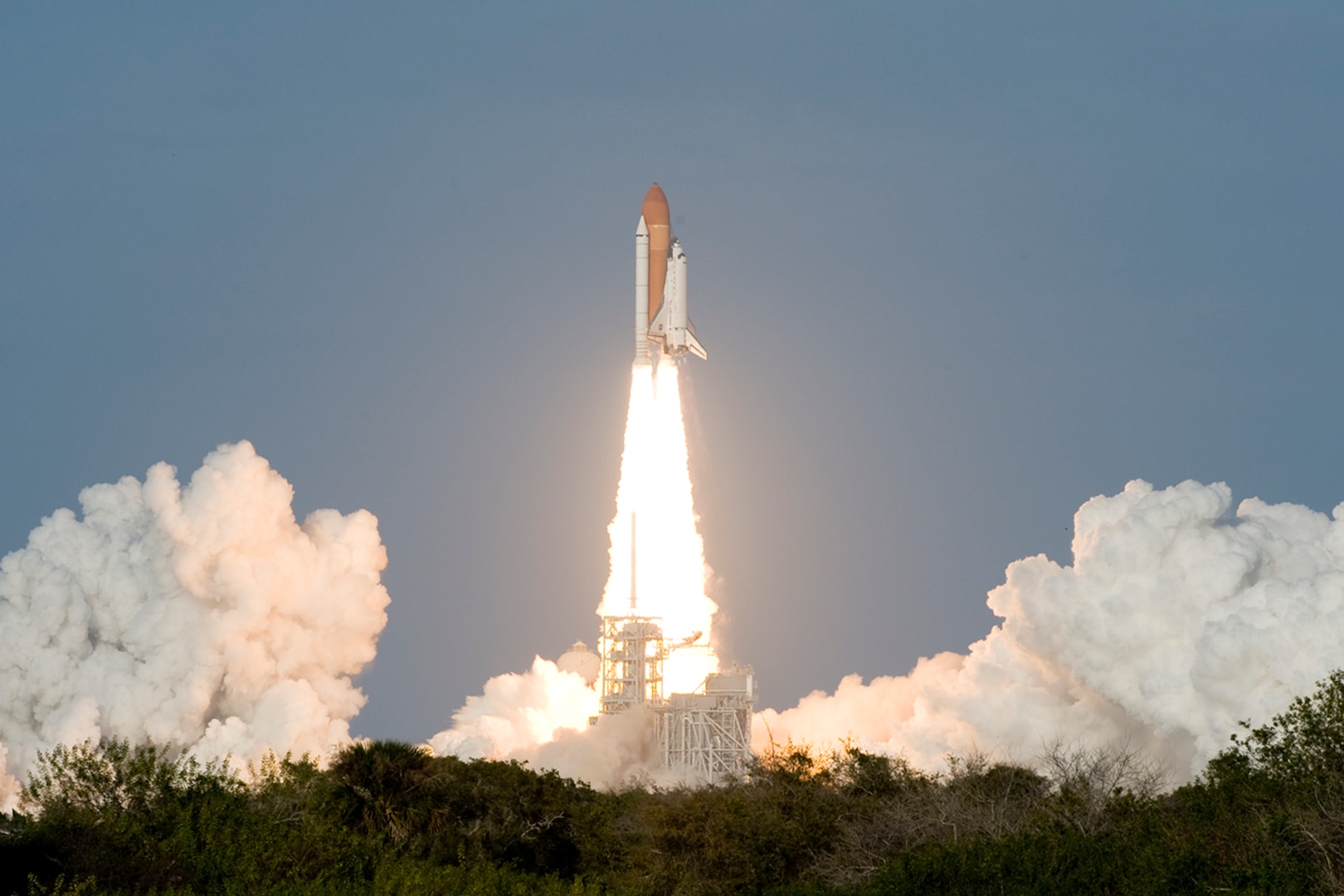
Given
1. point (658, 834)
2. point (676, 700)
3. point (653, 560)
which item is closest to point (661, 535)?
point (653, 560)

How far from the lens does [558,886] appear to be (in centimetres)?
4425

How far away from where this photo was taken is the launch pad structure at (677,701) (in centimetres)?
7756

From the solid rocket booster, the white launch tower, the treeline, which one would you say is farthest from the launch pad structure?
the treeline

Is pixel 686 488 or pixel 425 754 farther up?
pixel 686 488

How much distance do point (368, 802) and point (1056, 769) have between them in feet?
59.5

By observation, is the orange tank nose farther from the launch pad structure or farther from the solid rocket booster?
the launch pad structure

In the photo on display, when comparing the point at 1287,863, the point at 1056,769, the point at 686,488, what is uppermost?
the point at 686,488

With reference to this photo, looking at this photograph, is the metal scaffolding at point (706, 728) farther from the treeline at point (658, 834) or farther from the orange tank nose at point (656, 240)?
the treeline at point (658, 834)

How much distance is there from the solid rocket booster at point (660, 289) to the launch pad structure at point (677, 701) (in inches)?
379

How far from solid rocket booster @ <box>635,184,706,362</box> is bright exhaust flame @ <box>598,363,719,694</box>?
1.15 meters

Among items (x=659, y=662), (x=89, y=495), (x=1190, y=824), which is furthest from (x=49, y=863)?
Result: (x=89, y=495)

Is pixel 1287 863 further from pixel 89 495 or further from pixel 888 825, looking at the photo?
pixel 89 495

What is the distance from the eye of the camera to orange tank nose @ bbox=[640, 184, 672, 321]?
8431cm

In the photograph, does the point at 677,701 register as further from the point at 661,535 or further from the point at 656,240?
the point at 656,240
